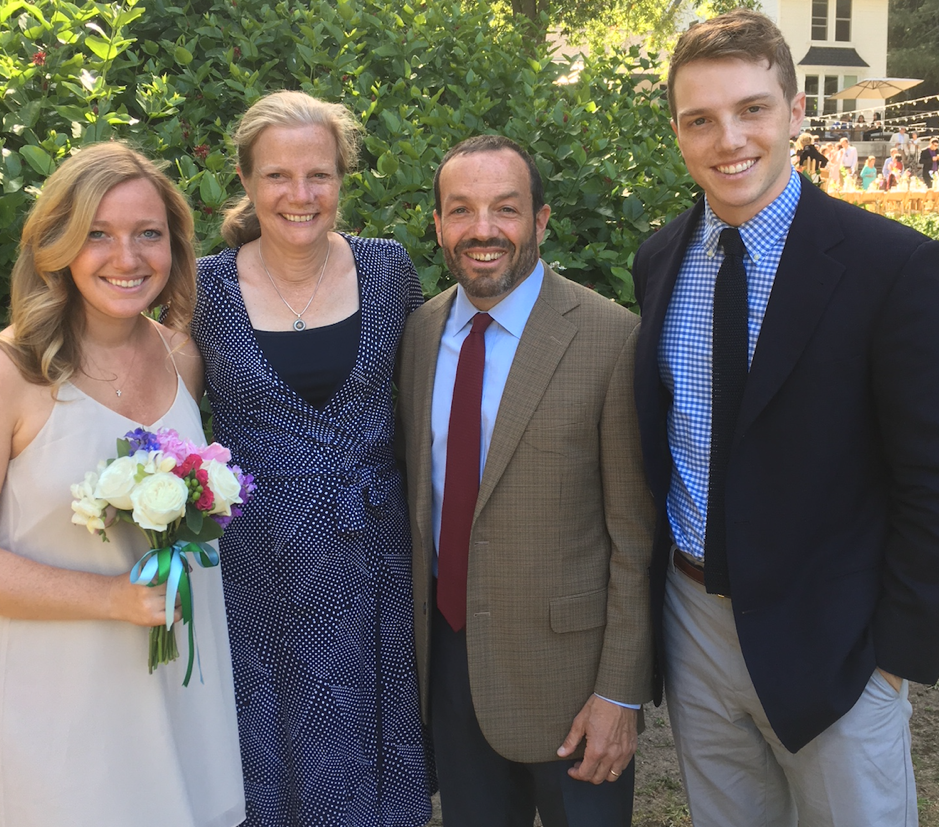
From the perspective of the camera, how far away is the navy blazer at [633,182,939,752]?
7.63ft

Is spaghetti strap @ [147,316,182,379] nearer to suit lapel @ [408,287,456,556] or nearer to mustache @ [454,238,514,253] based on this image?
suit lapel @ [408,287,456,556]

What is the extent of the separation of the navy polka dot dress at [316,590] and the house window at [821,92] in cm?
4224

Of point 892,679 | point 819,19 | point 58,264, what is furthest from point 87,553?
point 819,19

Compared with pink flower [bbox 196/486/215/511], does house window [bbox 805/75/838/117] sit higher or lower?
higher

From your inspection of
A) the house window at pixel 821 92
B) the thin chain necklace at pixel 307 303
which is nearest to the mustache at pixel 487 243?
the thin chain necklace at pixel 307 303

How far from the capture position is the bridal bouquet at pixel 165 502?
7.68ft

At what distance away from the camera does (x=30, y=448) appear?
97.0 inches

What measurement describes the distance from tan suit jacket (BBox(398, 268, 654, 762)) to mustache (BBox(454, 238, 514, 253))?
200mm

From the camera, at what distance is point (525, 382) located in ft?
9.29

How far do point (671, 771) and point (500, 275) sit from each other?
276 centimetres

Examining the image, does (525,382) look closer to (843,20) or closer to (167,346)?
(167,346)

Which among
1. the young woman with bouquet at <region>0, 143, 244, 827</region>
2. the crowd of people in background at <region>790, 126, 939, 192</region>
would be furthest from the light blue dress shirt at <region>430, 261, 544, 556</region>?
the crowd of people in background at <region>790, 126, 939, 192</region>

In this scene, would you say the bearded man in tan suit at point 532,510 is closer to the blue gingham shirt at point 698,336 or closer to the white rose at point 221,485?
the blue gingham shirt at point 698,336

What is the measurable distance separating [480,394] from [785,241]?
981 mm
